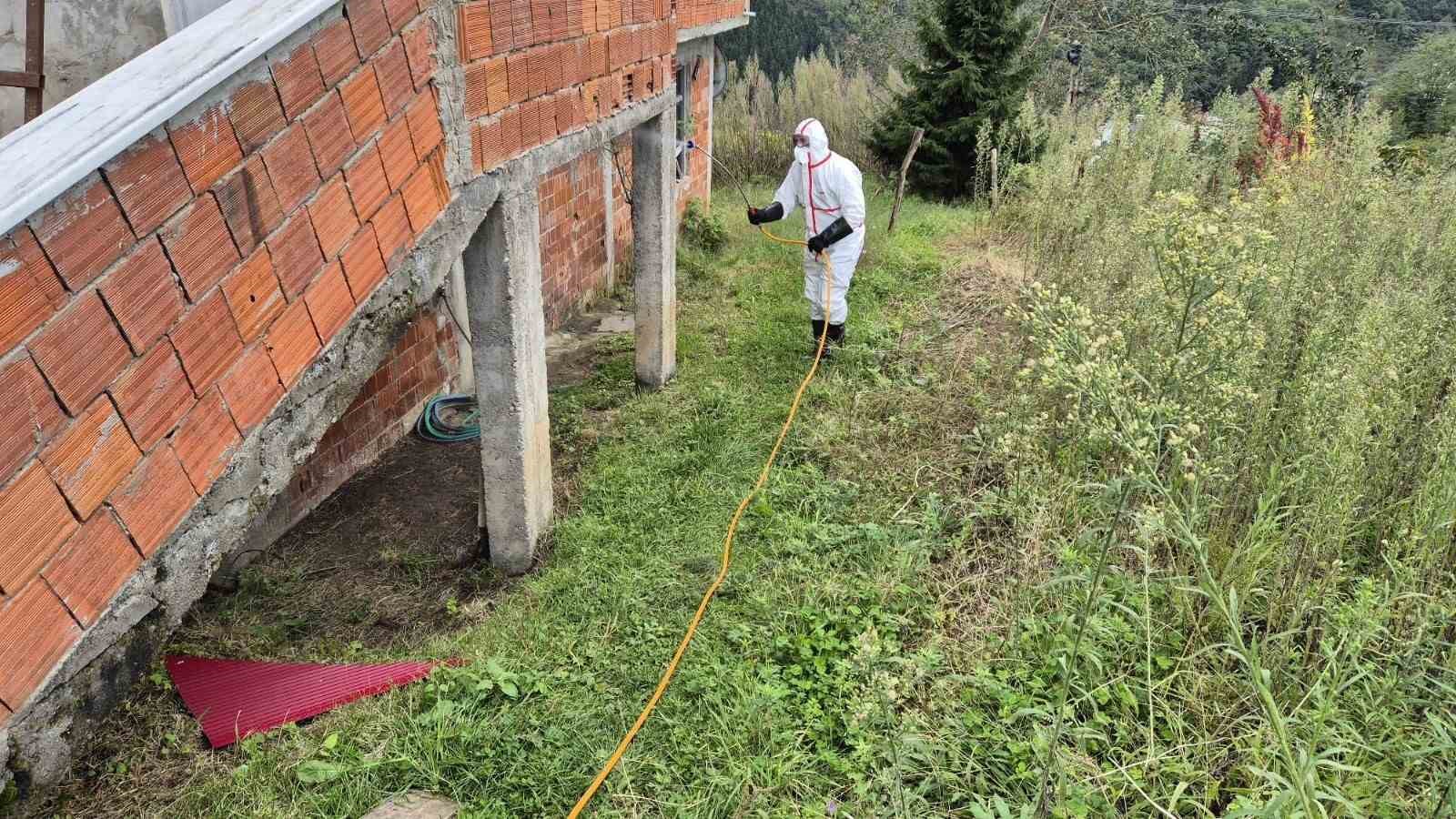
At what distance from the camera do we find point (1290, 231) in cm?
543

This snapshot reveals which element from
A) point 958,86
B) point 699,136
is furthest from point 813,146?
point 958,86

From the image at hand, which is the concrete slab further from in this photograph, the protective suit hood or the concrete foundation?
the protective suit hood

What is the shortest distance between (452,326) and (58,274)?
4.53 meters

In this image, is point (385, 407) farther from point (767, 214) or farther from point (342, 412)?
point (767, 214)

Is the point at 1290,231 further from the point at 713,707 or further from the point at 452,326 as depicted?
the point at 452,326

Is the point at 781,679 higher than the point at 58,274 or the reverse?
the reverse

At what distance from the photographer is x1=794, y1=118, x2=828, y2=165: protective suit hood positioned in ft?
22.5

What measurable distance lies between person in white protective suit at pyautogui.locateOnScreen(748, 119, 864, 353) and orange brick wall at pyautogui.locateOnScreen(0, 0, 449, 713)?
450cm

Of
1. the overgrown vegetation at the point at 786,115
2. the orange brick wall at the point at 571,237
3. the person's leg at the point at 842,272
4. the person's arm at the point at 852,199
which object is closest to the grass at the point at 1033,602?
the person's leg at the point at 842,272

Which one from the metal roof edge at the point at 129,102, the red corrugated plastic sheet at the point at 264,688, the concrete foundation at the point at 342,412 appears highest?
the metal roof edge at the point at 129,102

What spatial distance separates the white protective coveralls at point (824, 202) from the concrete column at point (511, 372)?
321cm

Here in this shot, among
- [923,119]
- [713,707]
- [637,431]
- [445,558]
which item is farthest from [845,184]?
[923,119]

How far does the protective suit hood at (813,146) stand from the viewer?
686 cm

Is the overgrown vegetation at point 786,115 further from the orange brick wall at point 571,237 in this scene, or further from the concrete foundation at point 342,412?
the concrete foundation at point 342,412
